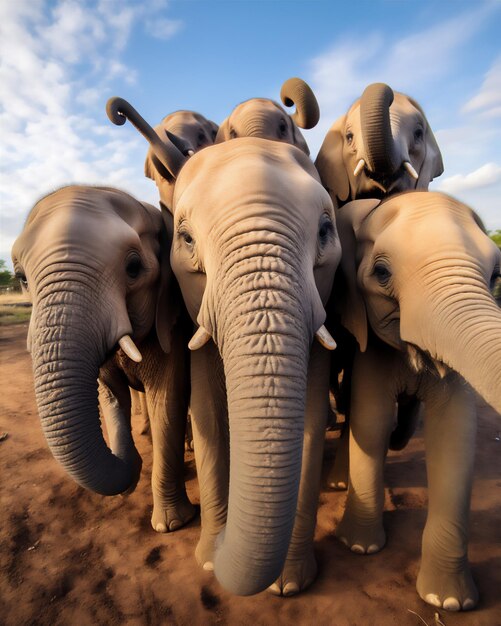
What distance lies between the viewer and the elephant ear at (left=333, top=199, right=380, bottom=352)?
2.86m

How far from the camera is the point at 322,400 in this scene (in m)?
2.97

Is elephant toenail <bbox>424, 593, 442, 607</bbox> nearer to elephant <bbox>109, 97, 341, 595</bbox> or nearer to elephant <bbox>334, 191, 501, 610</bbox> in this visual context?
elephant <bbox>334, 191, 501, 610</bbox>

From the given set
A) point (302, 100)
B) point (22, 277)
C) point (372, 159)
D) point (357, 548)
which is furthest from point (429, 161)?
point (22, 277)

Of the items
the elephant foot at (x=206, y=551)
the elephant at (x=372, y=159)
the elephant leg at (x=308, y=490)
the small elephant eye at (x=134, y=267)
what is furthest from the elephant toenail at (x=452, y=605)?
the small elephant eye at (x=134, y=267)

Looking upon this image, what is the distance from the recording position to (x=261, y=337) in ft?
6.15

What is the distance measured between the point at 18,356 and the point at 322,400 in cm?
951

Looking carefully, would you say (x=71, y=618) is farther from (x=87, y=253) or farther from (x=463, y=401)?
(x=463, y=401)

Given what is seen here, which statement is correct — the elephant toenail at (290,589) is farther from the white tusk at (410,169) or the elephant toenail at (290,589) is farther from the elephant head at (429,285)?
the white tusk at (410,169)

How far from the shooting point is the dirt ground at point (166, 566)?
108 inches

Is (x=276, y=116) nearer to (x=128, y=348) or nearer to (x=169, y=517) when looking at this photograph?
(x=128, y=348)

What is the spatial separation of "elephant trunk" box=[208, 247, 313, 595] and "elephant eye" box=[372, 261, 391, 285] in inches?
36.9

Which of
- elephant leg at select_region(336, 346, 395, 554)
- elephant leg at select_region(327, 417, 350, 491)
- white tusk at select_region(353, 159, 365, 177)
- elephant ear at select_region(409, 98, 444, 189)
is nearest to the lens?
elephant leg at select_region(336, 346, 395, 554)

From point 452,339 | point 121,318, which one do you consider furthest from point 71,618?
point 452,339

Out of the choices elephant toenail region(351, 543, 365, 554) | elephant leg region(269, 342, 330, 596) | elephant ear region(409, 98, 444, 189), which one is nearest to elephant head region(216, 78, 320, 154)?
elephant ear region(409, 98, 444, 189)
